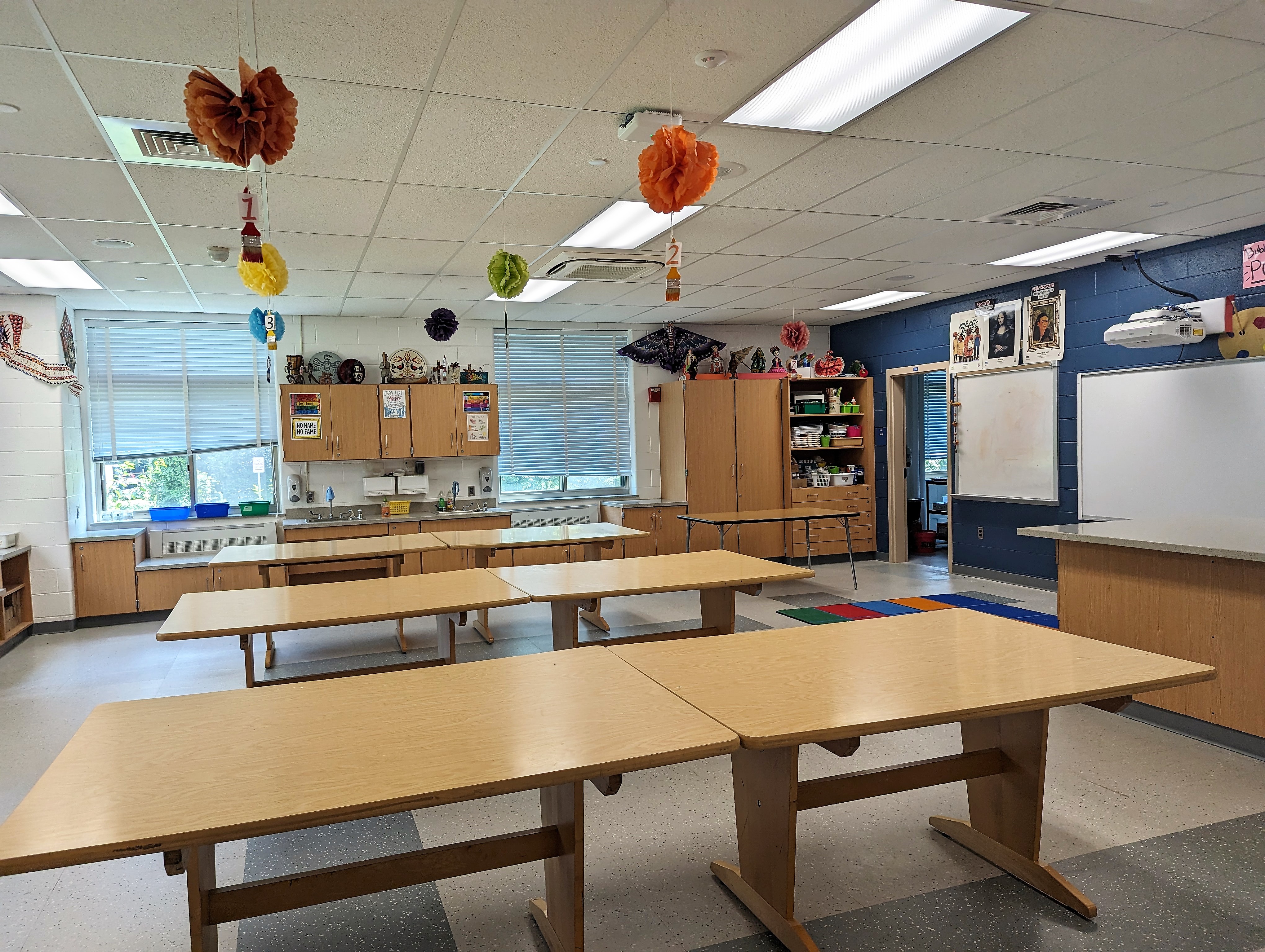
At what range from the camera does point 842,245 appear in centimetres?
566

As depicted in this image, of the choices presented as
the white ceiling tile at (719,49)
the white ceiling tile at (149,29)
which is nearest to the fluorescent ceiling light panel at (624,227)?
the white ceiling tile at (719,49)

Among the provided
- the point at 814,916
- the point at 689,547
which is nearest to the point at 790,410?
the point at 689,547

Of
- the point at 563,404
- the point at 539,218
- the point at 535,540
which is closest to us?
the point at 539,218

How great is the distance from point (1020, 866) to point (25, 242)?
20.3ft

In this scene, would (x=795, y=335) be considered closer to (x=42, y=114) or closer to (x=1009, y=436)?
(x=1009, y=436)

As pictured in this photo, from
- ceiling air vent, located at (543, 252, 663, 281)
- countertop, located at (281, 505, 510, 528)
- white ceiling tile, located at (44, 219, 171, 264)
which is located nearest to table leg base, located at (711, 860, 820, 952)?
ceiling air vent, located at (543, 252, 663, 281)

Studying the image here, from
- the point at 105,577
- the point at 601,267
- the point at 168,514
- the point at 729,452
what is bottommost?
the point at 105,577

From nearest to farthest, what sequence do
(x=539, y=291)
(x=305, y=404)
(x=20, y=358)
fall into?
(x=20, y=358) → (x=539, y=291) → (x=305, y=404)

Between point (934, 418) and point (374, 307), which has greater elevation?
point (374, 307)

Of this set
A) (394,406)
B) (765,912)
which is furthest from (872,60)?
(394,406)

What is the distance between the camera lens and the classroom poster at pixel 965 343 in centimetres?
781

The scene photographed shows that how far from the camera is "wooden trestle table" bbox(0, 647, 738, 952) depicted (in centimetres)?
141

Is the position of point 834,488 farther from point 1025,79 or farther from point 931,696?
point 931,696

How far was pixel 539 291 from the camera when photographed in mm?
6980
